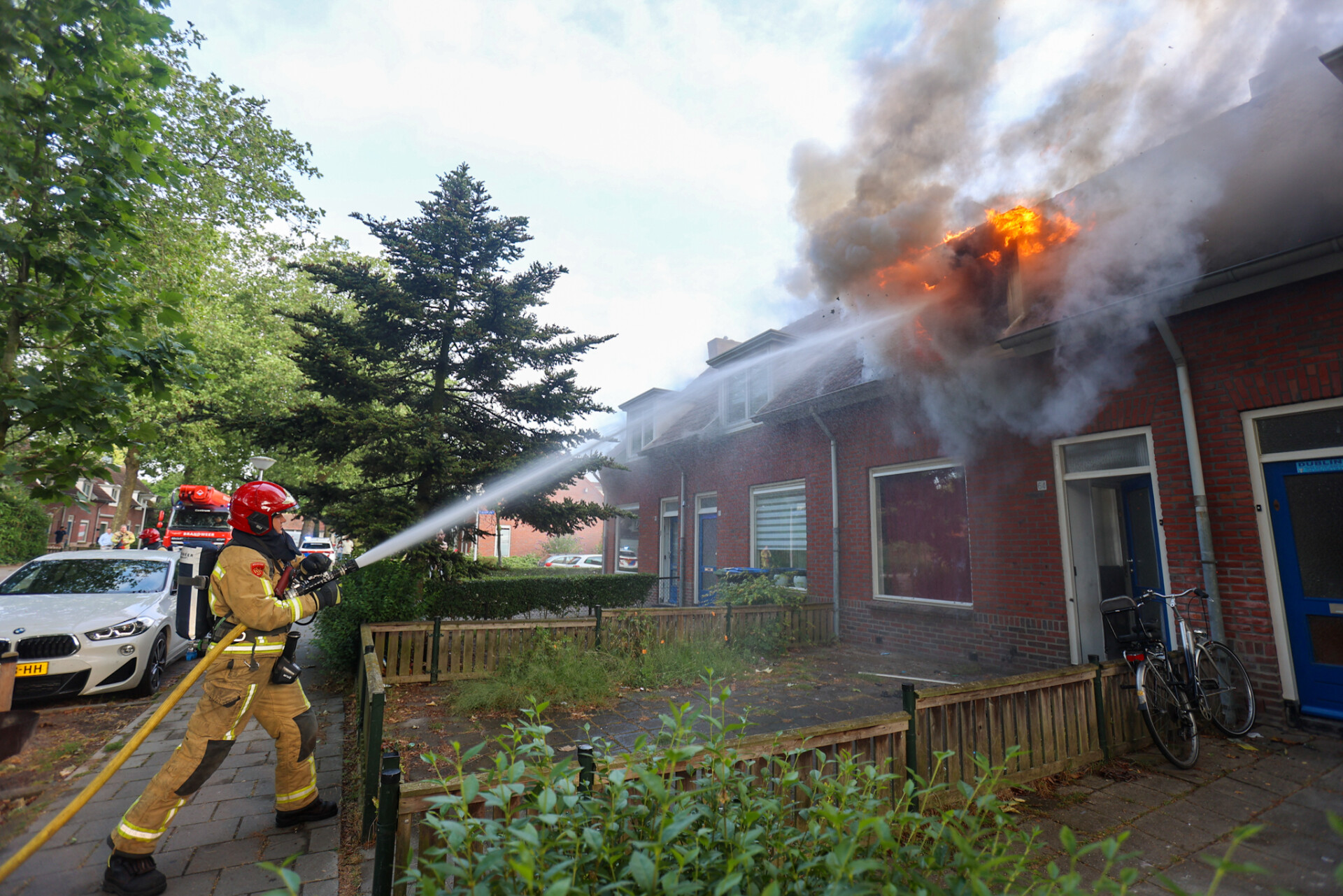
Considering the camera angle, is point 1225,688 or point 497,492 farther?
point 497,492

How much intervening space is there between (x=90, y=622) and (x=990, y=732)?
326 inches

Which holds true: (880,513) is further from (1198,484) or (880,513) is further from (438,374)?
(438,374)

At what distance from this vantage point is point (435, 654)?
23.2 ft

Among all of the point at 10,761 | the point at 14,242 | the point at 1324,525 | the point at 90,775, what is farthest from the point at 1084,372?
the point at 10,761

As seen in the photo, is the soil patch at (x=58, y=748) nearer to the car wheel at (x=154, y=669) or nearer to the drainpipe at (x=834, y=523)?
the car wheel at (x=154, y=669)

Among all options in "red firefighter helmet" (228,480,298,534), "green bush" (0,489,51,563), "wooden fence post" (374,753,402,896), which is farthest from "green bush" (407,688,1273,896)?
"green bush" (0,489,51,563)

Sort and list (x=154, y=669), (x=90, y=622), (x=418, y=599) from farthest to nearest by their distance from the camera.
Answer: (x=418, y=599)
(x=154, y=669)
(x=90, y=622)

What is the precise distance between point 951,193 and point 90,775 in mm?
9703

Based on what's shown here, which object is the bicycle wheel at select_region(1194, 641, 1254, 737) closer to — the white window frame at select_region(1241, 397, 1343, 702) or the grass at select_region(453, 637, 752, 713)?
the white window frame at select_region(1241, 397, 1343, 702)

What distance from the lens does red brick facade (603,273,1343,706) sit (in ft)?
17.9

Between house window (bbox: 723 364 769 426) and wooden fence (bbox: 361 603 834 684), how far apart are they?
536 centimetres

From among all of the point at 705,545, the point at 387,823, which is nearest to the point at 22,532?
the point at 705,545

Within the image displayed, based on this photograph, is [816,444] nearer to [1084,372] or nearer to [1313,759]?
[1084,372]

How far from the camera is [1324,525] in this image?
207 inches
